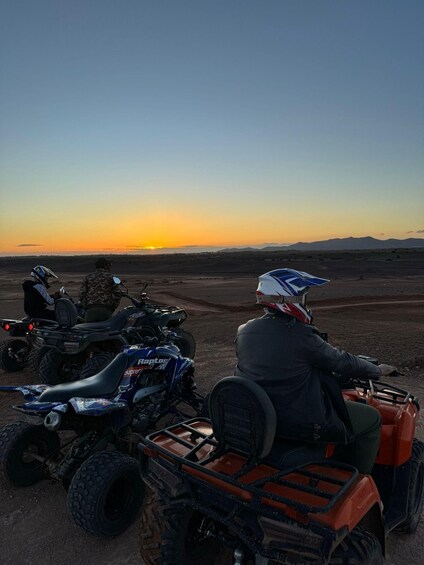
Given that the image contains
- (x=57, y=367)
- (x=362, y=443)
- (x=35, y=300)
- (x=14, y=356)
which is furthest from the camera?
(x=14, y=356)

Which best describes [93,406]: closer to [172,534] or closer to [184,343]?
[172,534]

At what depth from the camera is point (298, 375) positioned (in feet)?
8.84

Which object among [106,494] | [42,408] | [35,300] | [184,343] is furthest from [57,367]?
[106,494]

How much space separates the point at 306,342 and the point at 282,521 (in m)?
0.98

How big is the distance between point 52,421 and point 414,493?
9.38 feet

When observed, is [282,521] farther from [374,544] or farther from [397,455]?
[397,455]

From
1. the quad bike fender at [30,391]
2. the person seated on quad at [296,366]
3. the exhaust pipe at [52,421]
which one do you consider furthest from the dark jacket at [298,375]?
the quad bike fender at [30,391]

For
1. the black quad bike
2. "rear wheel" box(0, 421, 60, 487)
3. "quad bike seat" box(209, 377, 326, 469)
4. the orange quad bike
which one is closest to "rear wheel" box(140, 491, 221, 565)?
the orange quad bike

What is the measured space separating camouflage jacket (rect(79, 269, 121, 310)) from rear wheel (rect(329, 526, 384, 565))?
21.2ft

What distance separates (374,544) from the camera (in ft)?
7.77

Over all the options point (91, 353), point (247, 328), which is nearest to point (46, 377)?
point (91, 353)

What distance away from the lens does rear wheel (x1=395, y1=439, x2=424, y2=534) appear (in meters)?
3.34

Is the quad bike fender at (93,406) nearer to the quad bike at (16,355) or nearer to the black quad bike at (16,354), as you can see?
the black quad bike at (16,354)

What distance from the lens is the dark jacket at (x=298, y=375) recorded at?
8.83 feet
